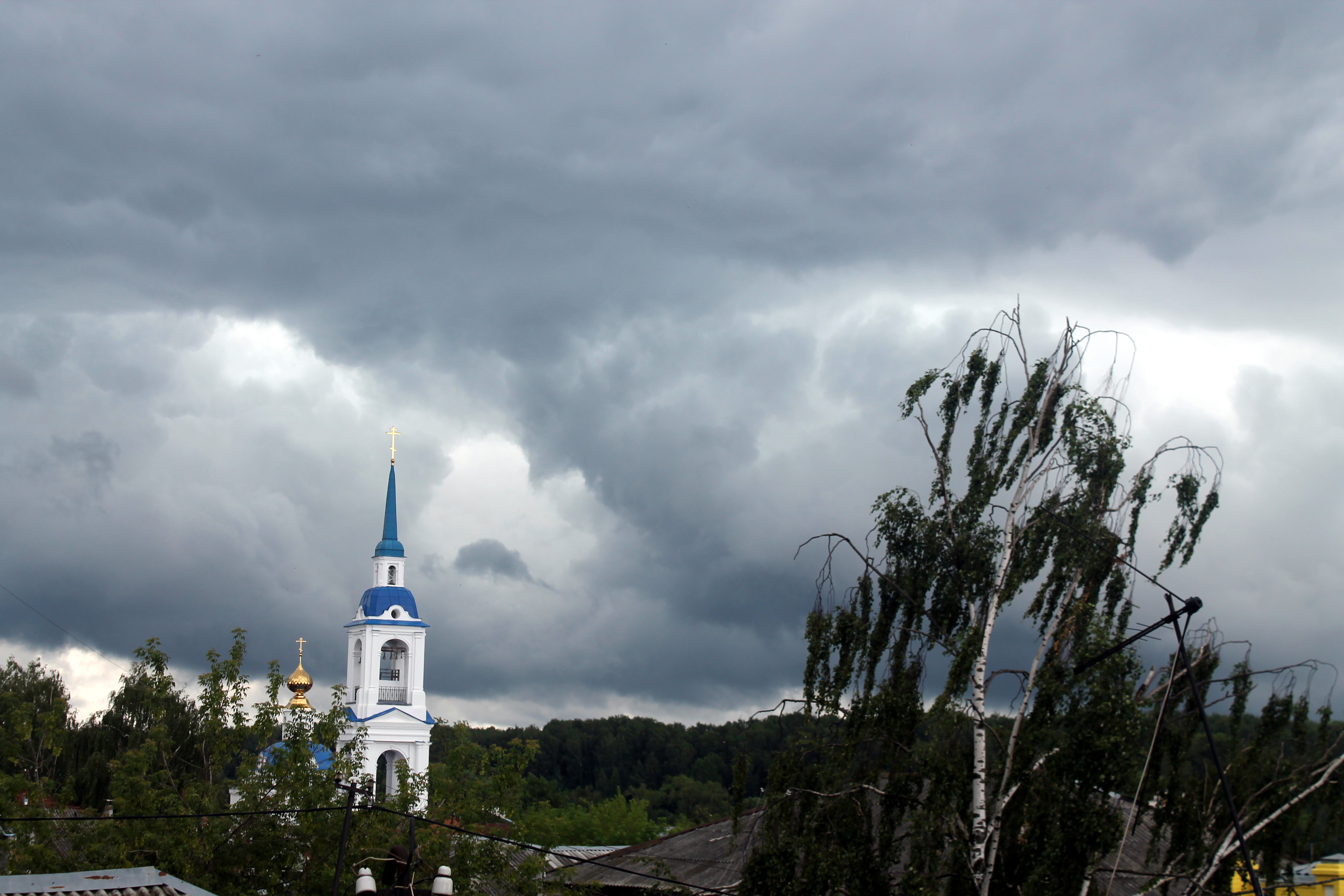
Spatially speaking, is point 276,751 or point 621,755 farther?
point 621,755

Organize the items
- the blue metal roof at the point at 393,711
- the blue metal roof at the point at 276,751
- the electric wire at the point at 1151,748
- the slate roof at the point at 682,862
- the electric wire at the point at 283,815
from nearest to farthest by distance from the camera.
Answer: the electric wire at the point at 1151,748, the electric wire at the point at 283,815, the slate roof at the point at 682,862, the blue metal roof at the point at 276,751, the blue metal roof at the point at 393,711

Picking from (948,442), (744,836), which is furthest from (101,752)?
(948,442)

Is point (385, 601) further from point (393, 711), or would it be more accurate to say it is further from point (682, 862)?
point (682, 862)

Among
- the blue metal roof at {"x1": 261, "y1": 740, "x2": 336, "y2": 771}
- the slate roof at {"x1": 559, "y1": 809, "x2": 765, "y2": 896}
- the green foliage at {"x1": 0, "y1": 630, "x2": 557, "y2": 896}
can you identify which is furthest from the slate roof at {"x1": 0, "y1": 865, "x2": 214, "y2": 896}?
the blue metal roof at {"x1": 261, "y1": 740, "x2": 336, "y2": 771}

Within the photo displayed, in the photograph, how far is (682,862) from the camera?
99.9 ft

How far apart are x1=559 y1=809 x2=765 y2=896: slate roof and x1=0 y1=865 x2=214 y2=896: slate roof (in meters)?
9.83

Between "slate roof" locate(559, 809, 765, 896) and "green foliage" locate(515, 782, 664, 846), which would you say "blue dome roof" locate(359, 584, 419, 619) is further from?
"slate roof" locate(559, 809, 765, 896)

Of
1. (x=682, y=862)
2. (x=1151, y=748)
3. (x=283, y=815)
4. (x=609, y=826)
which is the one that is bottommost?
(x=609, y=826)

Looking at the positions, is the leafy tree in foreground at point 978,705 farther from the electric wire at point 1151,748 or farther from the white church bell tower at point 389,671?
the white church bell tower at point 389,671

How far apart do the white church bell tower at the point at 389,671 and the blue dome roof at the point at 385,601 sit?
3 centimetres

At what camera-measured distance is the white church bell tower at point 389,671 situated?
207ft

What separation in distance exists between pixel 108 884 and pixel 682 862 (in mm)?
16022

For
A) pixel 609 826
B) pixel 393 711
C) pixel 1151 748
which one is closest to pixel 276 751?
pixel 1151 748

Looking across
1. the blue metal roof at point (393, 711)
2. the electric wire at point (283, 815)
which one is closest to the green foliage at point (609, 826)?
the blue metal roof at point (393, 711)
